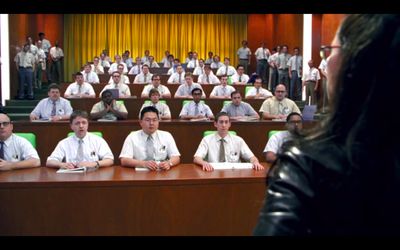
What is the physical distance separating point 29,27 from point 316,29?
27.5 ft

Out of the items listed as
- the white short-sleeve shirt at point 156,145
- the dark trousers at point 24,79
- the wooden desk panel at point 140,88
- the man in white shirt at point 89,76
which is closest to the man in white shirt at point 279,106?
the wooden desk panel at point 140,88

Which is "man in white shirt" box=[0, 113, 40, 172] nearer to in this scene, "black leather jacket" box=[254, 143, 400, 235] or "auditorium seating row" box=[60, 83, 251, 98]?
"black leather jacket" box=[254, 143, 400, 235]

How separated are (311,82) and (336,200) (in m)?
10.8

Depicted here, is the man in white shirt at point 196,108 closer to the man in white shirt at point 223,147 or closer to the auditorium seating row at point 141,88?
the man in white shirt at point 223,147

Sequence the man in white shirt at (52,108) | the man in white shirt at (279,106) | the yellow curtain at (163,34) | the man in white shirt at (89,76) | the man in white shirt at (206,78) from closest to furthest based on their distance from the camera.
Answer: the man in white shirt at (52,108)
the man in white shirt at (279,106)
the man in white shirt at (89,76)
the man in white shirt at (206,78)
the yellow curtain at (163,34)

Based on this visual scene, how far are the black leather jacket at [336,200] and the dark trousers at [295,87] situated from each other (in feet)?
37.8

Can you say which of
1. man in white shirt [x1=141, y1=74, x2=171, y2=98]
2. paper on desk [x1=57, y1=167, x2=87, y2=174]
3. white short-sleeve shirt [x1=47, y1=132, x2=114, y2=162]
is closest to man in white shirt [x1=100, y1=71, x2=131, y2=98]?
man in white shirt [x1=141, y1=74, x2=171, y2=98]

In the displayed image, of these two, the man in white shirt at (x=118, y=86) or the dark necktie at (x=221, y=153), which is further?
the man in white shirt at (x=118, y=86)

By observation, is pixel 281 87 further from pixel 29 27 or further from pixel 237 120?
pixel 29 27

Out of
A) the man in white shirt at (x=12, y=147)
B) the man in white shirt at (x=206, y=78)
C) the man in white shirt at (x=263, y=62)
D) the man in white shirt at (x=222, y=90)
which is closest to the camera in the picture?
the man in white shirt at (x=12, y=147)

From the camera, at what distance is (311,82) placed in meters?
11.0

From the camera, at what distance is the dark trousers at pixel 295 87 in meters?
11.8

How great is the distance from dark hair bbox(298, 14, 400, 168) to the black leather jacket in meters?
0.02
